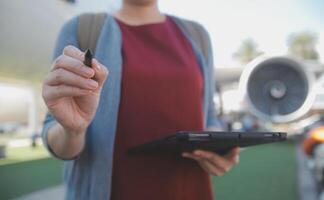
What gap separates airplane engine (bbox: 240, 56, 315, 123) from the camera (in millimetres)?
409

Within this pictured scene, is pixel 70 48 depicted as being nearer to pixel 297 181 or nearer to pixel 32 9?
pixel 32 9

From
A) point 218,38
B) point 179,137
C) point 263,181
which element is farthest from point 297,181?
point 179,137

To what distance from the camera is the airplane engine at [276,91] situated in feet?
1.34

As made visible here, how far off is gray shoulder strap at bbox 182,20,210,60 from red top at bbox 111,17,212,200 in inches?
0.9

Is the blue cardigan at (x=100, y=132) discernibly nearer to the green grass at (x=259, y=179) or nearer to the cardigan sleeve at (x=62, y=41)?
the cardigan sleeve at (x=62, y=41)

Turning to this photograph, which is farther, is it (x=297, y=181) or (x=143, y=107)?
(x=297, y=181)

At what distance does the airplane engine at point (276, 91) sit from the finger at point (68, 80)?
0.83ft

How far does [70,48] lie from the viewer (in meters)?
0.17

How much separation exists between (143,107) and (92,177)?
0.06 meters

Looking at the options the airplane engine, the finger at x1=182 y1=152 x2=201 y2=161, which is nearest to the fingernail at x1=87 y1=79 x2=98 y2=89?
the finger at x1=182 y1=152 x2=201 y2=161

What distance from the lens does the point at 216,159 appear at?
0.30 metres

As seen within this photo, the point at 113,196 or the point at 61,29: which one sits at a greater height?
the point at 61,29

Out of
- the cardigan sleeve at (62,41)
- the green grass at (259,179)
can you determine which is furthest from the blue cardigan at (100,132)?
the green grass at (259,179)

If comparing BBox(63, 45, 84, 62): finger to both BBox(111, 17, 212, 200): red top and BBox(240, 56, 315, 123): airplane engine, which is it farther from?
BBox(240, 56, 315, 123): airplane engine
